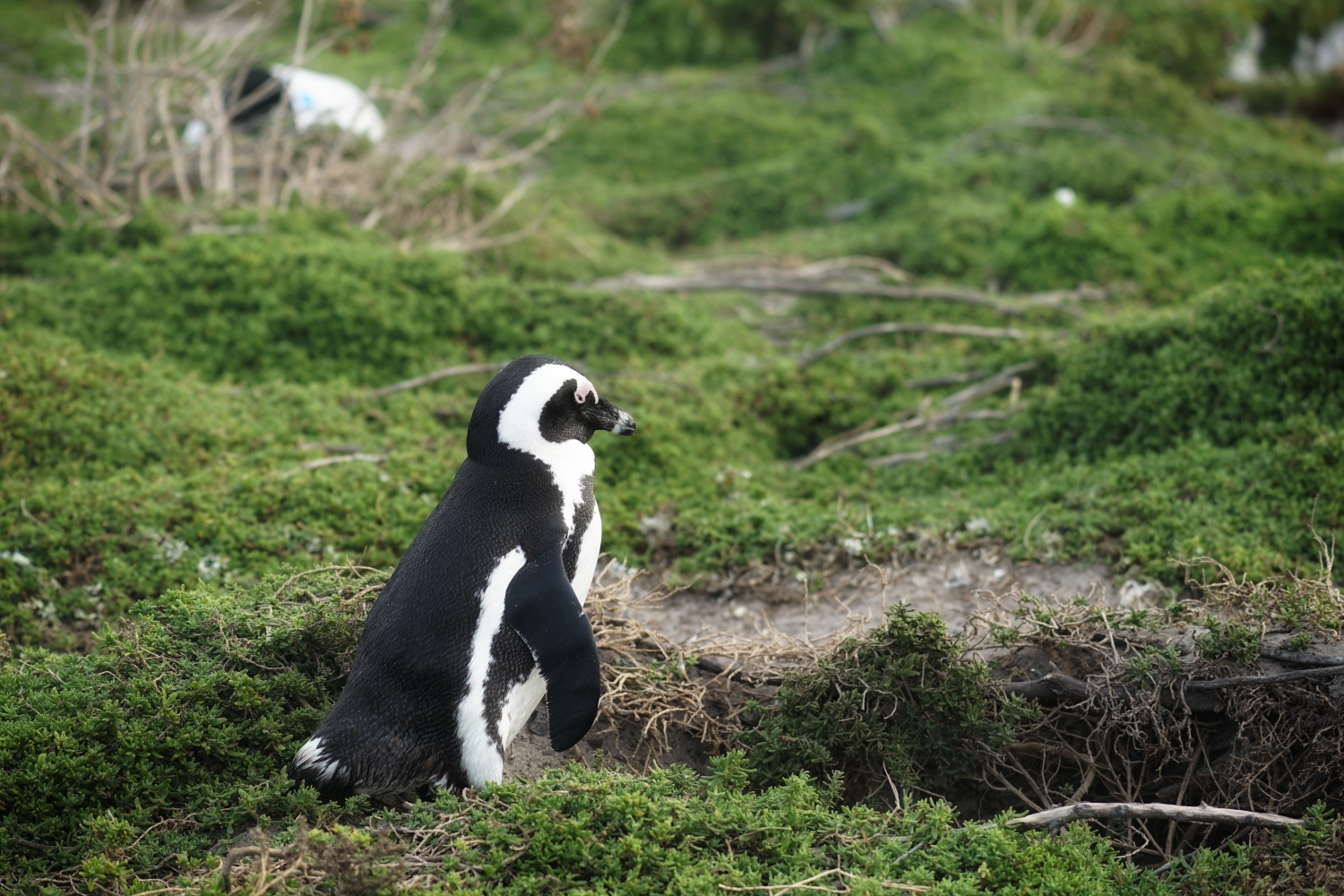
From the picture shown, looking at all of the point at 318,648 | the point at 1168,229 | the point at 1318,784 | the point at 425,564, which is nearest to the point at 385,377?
the point at 318,648

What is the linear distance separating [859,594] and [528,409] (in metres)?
2.04

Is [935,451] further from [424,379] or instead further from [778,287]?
[424,379]

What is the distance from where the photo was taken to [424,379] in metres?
6.15

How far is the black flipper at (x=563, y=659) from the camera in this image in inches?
120

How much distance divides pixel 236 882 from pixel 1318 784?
9.72 feet

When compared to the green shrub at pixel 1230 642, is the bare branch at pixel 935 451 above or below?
below

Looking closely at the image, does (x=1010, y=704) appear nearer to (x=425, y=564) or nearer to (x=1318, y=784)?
(x=1318, y=784)

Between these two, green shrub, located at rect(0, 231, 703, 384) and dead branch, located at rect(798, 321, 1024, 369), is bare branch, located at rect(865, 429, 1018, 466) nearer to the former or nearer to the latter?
dead branch, located at rect(798, 321, 1024, 369)

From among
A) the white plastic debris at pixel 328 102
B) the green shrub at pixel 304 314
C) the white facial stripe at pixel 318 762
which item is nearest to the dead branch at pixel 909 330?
the green shrub at pixel 304 314

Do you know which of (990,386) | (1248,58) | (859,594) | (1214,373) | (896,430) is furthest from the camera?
(1248,58)

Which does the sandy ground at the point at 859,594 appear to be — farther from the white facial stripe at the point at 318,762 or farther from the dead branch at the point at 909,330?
the dead branch at the point at 909,330

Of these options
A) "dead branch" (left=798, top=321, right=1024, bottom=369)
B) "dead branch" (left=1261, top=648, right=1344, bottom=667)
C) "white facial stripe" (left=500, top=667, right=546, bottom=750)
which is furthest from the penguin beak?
"dead branch" (left=798, top=321, right=1024, bottom=369)

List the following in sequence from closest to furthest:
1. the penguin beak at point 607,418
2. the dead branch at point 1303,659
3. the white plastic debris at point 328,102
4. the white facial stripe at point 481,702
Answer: the white facial stripe at point 481,702, the dead branch at point 1303,659, the penguin beak at point 607,418, the white plastic debris at point 328,102

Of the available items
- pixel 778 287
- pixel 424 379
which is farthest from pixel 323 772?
pixel 778 287
